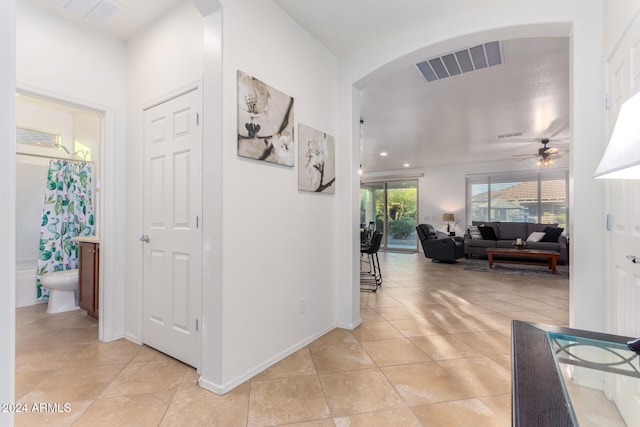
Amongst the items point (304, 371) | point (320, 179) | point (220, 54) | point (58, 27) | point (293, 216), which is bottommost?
point (304, 371)

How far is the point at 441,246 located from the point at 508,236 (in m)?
2.01

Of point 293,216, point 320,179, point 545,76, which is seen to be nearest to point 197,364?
point 293,216

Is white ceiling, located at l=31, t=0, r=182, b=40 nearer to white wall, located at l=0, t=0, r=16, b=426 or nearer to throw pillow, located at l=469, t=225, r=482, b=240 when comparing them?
white wall, located at l=0, t=0, r=16, b=426

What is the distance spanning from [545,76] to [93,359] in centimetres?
504

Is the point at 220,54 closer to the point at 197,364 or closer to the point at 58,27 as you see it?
the point at 58,27

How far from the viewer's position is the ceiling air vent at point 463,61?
8.54 ft

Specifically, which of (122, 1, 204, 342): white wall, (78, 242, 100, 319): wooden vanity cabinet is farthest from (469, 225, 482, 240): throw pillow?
(78, 242, 100, 319): wooden vanity cabinet

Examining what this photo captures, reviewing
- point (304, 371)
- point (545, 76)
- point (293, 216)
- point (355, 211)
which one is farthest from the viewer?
point (545, 76)

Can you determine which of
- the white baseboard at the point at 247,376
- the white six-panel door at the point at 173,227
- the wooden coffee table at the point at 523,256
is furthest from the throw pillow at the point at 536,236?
the white six-panel door at the point at 173,227

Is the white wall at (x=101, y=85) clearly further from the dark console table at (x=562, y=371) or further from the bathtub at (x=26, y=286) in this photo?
the dark console table at (x=562, y=371)

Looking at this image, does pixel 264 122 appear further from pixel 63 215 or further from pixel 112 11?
pixel 63 215

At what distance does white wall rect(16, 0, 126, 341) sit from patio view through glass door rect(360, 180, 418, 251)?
7106 mm

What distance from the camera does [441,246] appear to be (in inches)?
257

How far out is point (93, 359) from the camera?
213 centimetres
